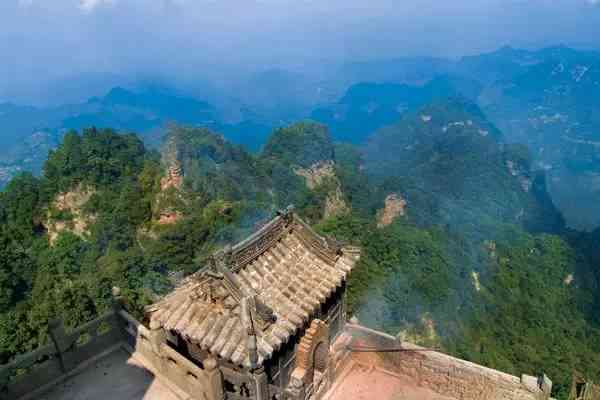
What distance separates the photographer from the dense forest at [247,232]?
42281 millimetres

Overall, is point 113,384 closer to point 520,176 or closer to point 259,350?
point 259,350

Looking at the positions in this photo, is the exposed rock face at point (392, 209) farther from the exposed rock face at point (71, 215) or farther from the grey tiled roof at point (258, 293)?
the grey tiled roof at point (258, 293)

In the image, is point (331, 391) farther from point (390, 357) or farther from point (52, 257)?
point (52, 257)

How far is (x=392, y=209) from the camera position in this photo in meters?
84.2

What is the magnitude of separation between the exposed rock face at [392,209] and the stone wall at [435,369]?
65.2 metres

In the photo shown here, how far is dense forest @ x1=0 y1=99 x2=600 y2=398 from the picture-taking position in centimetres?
4228

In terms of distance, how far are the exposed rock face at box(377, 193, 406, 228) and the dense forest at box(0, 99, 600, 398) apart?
1.79ft

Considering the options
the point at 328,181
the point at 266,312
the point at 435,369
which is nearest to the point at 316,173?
the point at 328,181

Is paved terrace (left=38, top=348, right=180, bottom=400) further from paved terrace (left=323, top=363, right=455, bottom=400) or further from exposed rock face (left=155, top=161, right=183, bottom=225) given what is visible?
exposed rock face (left=155, top=161, right=183, bottom=225)

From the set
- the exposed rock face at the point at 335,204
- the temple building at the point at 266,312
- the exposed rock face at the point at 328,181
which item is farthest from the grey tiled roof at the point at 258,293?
the exposed rock face at the point at 335,204

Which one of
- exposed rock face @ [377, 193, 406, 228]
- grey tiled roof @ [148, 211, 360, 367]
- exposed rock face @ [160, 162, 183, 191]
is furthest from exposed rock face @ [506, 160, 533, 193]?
grey tiled roof @ [148, 211, 360, 367]

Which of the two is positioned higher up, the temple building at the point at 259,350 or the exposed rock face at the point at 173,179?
the temple building at the point at 259,350

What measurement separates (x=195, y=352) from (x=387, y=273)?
36711 millimetres

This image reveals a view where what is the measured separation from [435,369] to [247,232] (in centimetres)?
3542
